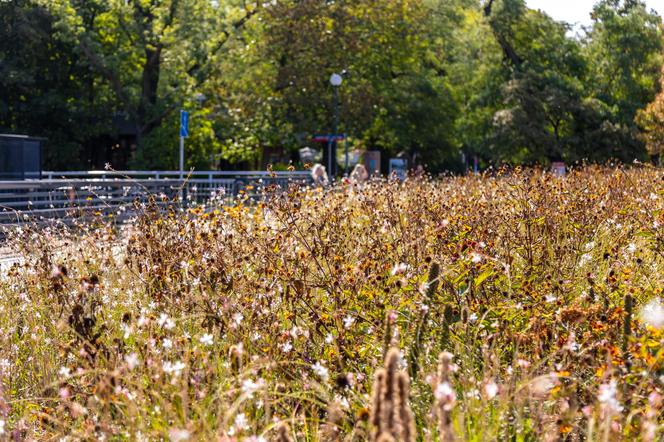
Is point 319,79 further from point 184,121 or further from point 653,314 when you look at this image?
point 653,314

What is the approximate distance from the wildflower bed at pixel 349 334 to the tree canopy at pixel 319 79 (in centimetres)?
3369

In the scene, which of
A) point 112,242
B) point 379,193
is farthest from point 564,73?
point 112,242

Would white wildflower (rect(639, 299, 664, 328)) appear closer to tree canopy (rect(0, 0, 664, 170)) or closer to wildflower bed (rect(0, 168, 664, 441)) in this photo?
wildflower bed (rect(0, 168, 664, 441))

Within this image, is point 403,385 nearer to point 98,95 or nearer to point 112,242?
point 112,242

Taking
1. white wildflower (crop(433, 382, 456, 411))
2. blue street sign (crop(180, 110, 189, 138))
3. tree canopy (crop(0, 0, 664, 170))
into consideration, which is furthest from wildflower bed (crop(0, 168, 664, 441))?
tree canopy (crop(0, 0, 664, 170))

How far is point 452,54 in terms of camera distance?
5962cm

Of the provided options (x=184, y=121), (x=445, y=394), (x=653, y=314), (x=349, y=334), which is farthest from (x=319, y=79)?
(x=445, y=394)

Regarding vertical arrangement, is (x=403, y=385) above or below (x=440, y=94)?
below

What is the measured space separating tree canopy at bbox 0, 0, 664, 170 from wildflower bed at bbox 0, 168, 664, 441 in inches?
1326

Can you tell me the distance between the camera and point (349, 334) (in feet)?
17.6

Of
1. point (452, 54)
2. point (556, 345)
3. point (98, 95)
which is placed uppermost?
point (452, 54)

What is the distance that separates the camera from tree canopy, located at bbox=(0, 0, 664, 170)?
141 ft

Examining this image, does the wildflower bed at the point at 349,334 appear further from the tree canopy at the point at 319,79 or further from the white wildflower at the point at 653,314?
the tree canopy at the point at 319,79

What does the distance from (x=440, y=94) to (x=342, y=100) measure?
6.18 meters
